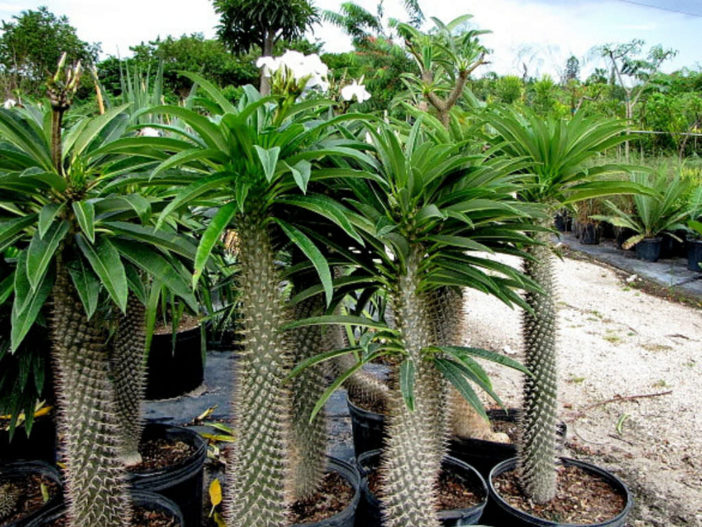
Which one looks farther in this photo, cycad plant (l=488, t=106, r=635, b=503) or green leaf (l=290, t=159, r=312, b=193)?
cycad plant (l=488, t=106, r=635, b=503)

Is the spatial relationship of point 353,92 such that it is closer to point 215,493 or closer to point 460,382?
point 460,382

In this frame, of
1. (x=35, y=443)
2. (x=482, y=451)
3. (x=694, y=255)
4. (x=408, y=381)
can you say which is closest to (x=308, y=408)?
(x=408, y=381)

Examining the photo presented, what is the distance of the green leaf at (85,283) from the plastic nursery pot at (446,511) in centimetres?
106

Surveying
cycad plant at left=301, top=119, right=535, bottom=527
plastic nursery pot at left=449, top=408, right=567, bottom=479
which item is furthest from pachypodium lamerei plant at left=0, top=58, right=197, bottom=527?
plastic nursery pot at left=449, top=408, right=567, bottom=479

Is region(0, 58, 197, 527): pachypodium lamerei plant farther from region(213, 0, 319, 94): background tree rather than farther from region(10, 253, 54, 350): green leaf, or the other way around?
region(213, 0, 319, 94): background tree

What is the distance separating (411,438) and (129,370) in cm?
103

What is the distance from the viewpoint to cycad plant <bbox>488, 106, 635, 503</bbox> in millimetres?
1698

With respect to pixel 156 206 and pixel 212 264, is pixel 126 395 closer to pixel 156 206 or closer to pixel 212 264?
pixel 212 264

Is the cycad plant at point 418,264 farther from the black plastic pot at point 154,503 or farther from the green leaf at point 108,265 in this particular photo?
the black plastic pot at point 154,503

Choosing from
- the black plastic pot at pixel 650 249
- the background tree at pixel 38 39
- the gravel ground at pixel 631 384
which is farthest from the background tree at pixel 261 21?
the gravel ground at pixel 631 384

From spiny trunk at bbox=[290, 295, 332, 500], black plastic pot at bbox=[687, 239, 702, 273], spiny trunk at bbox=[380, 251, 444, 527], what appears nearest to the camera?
spiny trunk at bbox=[380, 251, 444, 527]

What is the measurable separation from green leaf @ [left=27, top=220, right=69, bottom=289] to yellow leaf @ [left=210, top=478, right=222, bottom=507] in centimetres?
137

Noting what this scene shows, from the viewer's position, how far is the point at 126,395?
6.09ft

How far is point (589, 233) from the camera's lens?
844 cm
